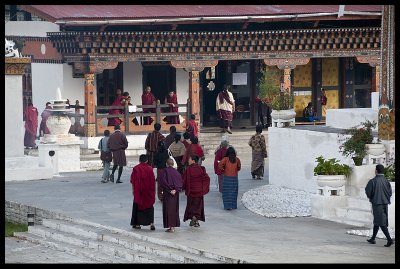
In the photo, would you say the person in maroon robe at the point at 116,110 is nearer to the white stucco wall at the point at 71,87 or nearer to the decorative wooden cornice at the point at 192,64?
the white stucco wall at the point at 71,87

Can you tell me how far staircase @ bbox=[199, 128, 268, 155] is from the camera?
36.9 metres

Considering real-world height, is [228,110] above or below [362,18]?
below

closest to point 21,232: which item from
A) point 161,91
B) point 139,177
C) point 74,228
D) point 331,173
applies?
point 74,228

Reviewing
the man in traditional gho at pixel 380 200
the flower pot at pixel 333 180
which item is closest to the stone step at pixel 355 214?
the flower pot at pixel 333 180

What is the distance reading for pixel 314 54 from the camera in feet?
129

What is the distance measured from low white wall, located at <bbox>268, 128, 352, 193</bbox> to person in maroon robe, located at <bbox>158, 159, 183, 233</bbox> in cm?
435

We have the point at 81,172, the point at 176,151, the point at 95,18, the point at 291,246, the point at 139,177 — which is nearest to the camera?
the point at 291,246

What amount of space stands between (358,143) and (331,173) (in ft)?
2.88

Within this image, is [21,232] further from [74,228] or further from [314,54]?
[314,54]

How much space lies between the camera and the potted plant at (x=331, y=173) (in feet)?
76.3

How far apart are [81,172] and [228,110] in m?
7.04

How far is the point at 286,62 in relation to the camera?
129 feet

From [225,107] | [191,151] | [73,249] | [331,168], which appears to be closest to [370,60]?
[225,107]

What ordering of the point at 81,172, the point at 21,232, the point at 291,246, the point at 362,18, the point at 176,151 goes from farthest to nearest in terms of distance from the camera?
the point at 362,18
the point at 81,172
the point at 176,151
the point at 21,232
the point at 291,246
